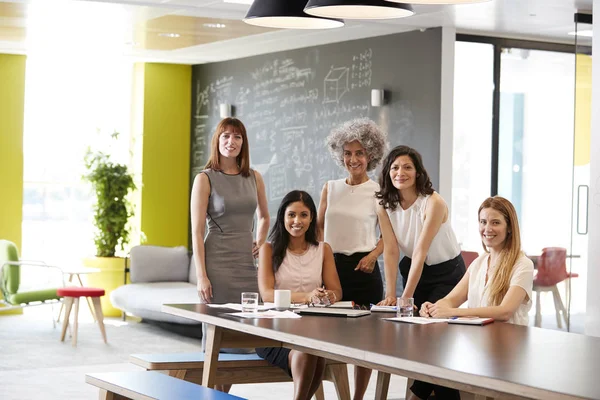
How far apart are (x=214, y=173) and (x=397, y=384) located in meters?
2.45

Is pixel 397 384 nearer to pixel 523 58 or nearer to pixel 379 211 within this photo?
pixel 379 211

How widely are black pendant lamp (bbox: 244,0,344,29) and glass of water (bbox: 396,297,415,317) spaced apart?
123 centimetres

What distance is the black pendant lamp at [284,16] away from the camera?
13.4ft

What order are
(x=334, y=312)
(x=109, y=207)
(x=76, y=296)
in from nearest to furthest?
(x=334, y=312) → (x=76, y=296) → (x=109, y=207)

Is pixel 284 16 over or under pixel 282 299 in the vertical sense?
over

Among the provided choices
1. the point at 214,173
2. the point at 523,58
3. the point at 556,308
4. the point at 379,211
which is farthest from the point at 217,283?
the point at 523,58

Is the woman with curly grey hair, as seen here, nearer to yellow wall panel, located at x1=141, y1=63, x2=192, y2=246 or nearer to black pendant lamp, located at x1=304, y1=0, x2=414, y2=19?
black pendant lamp, located at x1=304, y1=0, x2=414, y2=19

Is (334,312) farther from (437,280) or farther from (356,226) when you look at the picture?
(356,226)

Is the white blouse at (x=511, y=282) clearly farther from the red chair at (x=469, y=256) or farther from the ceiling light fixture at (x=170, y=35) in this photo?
the ceiling light fixture at (x=170, y=35)

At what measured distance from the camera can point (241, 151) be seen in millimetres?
4832

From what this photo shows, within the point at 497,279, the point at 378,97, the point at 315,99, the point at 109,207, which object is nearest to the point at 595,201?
the point at 378,97

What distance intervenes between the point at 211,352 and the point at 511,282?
1.24 metres

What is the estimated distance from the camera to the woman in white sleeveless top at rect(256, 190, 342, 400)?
4.46 meters

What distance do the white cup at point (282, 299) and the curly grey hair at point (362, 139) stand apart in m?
1.13
